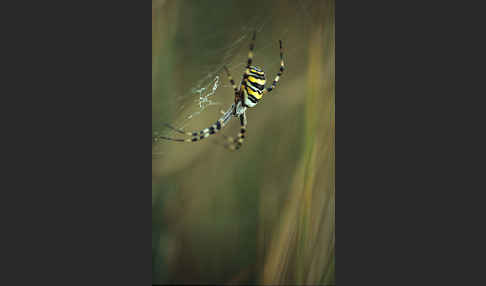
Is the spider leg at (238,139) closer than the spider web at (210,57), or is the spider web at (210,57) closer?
the spider web at (210,57)

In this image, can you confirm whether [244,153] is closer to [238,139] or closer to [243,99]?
[238,139]

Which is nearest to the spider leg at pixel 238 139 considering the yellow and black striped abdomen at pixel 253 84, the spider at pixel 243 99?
the spider at pixel 243 99

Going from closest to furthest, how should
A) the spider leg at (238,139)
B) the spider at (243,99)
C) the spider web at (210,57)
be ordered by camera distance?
the spider web at (210,57) < the spider at (243,99) < the spider leg at (238,139)

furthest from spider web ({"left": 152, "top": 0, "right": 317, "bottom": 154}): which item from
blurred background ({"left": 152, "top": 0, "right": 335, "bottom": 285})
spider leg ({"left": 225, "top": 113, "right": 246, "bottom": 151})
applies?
spider leg ({"left": 225, "top": 113, "right": 246, "bottom": 151})

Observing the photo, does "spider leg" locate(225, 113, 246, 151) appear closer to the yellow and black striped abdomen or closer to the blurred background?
the blurred background

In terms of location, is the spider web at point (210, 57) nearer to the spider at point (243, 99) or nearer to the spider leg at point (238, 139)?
the spider at point (243, 99)

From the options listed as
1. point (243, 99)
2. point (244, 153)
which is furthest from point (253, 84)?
point (244, 153)

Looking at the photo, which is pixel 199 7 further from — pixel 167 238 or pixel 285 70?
pixel 167 238
